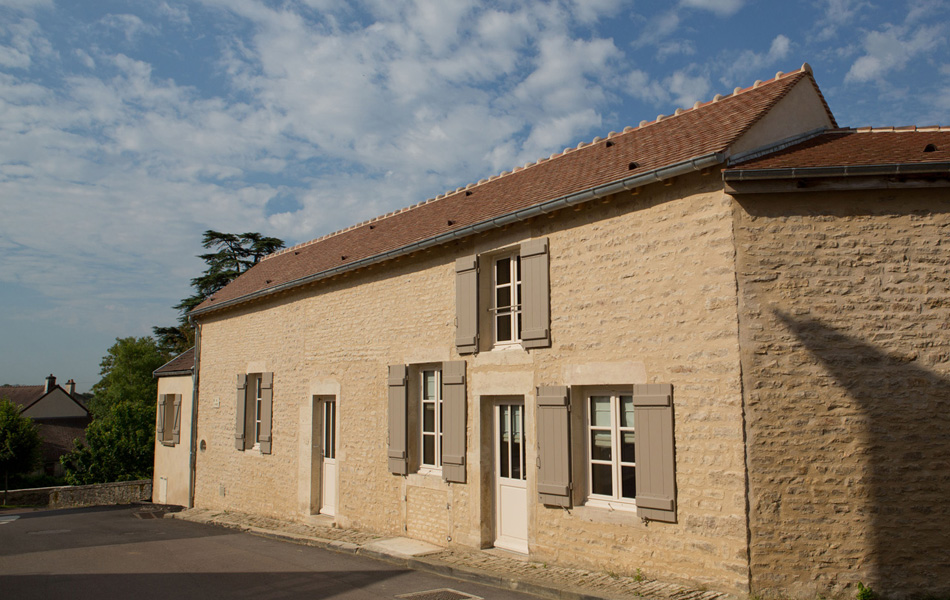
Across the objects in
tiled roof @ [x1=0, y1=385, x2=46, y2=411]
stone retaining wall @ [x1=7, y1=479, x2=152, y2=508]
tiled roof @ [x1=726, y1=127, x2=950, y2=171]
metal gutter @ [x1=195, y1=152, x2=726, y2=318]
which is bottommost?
stone retaining wall @ [x1=7, y1=479, x2=152, y2=508]

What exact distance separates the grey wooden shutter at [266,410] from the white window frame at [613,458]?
7.60 m

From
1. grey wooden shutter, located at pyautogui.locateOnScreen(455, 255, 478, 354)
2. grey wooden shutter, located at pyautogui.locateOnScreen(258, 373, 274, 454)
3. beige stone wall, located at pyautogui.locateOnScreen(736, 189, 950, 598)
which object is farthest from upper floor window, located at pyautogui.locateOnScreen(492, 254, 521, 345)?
grey wooden shutter, located at pyautogui.locateOnScreen(258, 373, 274, 454)

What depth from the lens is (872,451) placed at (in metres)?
5.86

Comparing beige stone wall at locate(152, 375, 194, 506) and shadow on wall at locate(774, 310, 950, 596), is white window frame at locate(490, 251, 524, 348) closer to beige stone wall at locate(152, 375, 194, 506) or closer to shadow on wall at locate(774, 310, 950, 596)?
shadow on wall at locate(774, 310, 950, 596)

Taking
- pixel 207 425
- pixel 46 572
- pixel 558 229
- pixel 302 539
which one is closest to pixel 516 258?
pixel 558 229

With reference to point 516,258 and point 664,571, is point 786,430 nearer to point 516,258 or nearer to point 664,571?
point 664,571

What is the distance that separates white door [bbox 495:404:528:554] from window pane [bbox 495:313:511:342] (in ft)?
2.73

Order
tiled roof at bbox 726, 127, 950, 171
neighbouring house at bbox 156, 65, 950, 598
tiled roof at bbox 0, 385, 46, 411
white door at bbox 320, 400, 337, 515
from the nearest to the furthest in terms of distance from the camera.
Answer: neighbouring house at bbox 156, 65, 950, 598 → tiled roof at bbox 726, 127, 950, 171 → white door at bbox 320, 400, 337, 515 → tiled roof at bbox 0, 385, 46, 411

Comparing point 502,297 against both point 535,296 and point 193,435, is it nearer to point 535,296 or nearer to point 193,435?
point 535,296

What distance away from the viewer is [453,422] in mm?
9000

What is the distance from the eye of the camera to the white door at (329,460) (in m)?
11.8

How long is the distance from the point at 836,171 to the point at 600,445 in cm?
346

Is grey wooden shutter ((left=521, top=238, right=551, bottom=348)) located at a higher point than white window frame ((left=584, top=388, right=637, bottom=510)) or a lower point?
higher

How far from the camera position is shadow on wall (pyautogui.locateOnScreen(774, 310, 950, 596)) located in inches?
224
